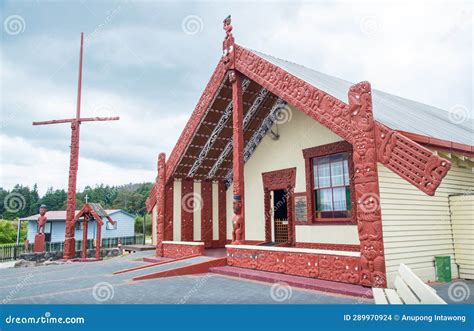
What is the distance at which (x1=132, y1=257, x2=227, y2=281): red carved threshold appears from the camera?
30.2ft

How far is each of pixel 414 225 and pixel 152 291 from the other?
596cm

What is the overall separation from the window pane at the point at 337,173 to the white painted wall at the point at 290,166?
0.77 metres

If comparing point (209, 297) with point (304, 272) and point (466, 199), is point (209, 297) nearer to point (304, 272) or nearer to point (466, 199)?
point (304, 272)

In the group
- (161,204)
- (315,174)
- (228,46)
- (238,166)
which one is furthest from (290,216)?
(228,46)

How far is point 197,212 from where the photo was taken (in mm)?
14570

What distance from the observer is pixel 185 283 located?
8.34 metres

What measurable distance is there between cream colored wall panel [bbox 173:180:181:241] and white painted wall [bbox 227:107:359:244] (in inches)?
89.1

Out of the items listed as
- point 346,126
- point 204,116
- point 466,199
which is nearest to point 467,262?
point 466,199

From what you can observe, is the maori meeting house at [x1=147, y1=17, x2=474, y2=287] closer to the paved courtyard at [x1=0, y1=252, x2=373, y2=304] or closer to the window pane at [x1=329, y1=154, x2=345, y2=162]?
the window pane at [x1=329, y1=154, x2=345, y2=162]

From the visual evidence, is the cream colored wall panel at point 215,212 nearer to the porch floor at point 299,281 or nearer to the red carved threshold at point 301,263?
the red carved threshold at point 301,263

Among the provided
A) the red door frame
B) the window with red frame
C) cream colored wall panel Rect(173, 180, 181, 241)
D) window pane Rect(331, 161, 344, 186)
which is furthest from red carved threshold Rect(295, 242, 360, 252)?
cream colored wall panel Rect(173, 180, 181, 241)

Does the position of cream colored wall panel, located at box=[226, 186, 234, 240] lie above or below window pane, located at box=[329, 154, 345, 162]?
below

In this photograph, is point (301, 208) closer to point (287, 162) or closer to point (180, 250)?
point (287, 162)
